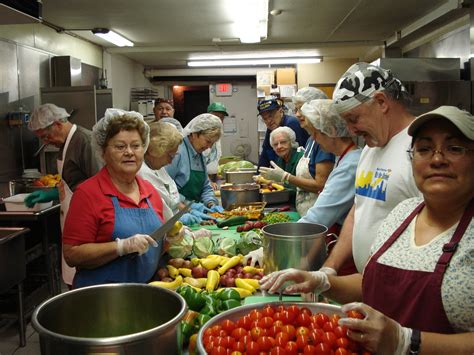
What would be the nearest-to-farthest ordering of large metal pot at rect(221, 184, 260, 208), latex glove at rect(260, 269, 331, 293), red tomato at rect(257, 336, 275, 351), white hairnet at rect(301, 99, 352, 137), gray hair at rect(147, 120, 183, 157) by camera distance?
red tomato at rect(257, 336, 275, 351)
latex glove at rect(260, 269, 331, 293)
white hairnet at rect(301, 99, 352, 137)
gray hair at rect(147, 120, 183, 157)
large metal pot at rect(221, 184, 260, 208)

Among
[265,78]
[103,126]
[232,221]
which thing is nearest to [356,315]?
[103,126]

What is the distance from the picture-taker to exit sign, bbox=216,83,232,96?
38.6 feet

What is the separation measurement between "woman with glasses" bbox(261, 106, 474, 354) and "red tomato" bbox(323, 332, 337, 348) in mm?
53

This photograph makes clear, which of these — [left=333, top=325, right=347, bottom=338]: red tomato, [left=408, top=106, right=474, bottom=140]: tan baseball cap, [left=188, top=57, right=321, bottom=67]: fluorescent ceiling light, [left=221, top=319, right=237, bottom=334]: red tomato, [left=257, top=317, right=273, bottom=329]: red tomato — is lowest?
[left=221, top=319, right=237, bottom=334]: red tomato

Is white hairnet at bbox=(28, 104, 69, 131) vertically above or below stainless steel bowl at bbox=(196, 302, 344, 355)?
above

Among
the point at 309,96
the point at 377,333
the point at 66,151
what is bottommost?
the point at 377,333

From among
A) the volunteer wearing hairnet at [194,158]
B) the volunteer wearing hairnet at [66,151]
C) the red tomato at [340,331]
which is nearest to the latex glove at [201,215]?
the volunteer wearing hairnet at [194,158]

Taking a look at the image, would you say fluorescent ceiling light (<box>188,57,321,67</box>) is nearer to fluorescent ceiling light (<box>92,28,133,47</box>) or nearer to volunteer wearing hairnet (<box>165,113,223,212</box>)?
fluorescent ceiling light (<box>92,28,133,47</box>)

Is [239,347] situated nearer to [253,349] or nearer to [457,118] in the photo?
[253,349]

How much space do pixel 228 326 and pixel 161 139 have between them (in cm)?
188

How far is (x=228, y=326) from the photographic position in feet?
4.73

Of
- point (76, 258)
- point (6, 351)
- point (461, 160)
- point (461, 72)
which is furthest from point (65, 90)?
point (461, 160)

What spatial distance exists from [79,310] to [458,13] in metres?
6.12

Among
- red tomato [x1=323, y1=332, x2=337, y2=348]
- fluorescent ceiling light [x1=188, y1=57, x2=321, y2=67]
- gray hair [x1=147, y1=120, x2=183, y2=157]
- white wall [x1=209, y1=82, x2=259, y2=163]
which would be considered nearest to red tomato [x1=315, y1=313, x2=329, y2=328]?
red tomato [x1=323, y1=332, x2=337, y2=348]
